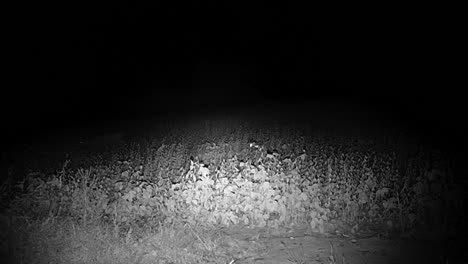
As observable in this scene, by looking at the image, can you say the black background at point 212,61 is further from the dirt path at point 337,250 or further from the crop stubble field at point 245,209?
the dirt path at point 337,250

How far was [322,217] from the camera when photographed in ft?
19.0

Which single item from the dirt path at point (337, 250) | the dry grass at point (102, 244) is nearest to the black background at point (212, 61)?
the dirt path at point (337, 250)

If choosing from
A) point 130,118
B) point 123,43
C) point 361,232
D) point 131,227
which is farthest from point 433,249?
point 123,43

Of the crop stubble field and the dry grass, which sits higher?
the crop stubble field

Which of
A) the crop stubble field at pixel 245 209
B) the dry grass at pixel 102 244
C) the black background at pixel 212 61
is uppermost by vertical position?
the black background at pixel 212 61

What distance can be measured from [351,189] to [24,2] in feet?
57.2

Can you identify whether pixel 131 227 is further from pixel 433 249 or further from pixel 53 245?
pixel 433 249

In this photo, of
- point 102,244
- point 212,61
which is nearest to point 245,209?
point 102,244

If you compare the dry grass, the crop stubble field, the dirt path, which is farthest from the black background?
the dry grass

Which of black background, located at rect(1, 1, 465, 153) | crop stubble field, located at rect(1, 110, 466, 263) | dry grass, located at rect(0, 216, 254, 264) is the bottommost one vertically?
dry grass, located at rect(0, 216, 254, 264)

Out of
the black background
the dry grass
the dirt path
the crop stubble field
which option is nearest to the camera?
the dirt path

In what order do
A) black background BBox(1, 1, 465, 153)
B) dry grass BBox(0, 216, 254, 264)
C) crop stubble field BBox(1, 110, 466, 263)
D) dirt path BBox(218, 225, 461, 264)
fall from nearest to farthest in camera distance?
dirt path BBox(218, 225, 461, 264) → dry grass BBox(0, 216, 254, 264) → crop stubble field BBox(1, 110, 466, 263) → black background BBox(1, 1, 465, 153)

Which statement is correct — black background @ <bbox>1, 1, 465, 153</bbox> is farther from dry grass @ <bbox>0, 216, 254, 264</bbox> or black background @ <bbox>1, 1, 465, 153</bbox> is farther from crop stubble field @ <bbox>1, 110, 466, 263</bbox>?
dry grass @ <bbox>0, 216, 254, 264</bbox>

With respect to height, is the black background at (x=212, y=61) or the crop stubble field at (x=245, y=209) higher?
the black background at (x=212, y=61)
